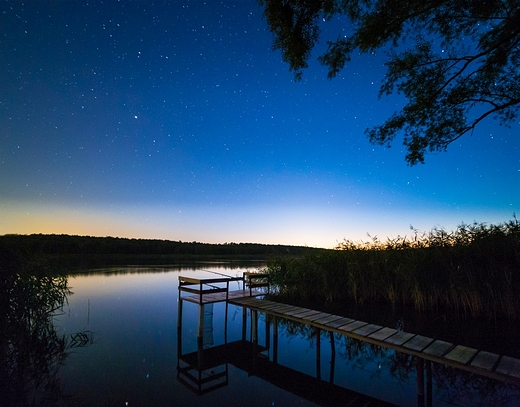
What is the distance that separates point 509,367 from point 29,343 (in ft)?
27.0

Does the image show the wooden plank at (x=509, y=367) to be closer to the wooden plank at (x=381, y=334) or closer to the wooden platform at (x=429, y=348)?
the wooden platform at (x=429, y=348)

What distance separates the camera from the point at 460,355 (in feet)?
14.0

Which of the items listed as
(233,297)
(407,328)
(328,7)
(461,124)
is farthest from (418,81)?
(233,297)

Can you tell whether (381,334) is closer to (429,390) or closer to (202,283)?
(429,390)

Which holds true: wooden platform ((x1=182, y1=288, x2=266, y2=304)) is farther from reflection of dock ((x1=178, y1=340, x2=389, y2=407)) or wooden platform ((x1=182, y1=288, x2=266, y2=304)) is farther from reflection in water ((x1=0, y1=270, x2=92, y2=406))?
reflection in water ((x1=0, y1=270, x2=92, y2=406))

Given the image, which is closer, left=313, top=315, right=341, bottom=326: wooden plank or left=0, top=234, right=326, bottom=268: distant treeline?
left=313, top=315, right=341, bottom=326: wooden plank

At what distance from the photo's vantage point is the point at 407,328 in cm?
783

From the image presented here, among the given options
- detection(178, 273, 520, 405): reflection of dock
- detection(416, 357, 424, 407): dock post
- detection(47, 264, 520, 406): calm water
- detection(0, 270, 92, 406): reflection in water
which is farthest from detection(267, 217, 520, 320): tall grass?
detection(0, 270, 92, 406): reflection in water

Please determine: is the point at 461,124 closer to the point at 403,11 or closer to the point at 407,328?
the point at 403,11

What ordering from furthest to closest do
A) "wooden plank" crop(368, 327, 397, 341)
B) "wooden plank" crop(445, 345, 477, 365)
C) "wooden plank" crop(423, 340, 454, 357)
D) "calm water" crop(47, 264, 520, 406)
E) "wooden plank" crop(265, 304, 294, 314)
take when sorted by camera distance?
"wooden plank" crop(265, 304, 294, 314) → "wooden plank" crop(368, 327, 397, 341) → "calm water" crop(47, 264, 520, 406) → "wooden plank" crop(423, 340, 454, 357) → "wooden plank" crop(445, 345, 477, 365)

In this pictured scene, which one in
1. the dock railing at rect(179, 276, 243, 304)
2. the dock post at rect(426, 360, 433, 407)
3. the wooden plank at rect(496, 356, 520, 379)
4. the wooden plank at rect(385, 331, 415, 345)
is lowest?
the dock post at rect(426, 360, 433, 407)

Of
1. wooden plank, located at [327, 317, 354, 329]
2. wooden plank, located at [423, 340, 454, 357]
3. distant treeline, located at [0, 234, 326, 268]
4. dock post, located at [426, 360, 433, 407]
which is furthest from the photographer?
distant treeline, located at [0, 234, 326, 268]

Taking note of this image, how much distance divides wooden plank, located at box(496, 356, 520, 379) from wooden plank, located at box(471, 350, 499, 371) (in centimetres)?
7

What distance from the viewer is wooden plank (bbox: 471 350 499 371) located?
12.7 ft
